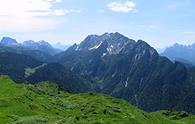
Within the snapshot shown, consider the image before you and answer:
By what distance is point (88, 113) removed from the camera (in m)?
155

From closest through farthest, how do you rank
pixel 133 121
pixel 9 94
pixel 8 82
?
pixel 133 121, pixel 9 94, pixel 8 82

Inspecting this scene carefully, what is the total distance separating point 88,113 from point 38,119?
37318mm

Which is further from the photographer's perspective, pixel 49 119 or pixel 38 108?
pixel 38 108

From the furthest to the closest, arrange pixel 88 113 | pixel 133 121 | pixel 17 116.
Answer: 1. pixel 88 113
2. pixel 133 121
3. pixel 17 116

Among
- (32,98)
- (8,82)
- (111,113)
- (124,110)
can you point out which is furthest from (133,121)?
(8,82)

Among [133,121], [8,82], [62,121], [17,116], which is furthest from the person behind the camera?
[8,82]

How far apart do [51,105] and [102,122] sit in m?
35.9

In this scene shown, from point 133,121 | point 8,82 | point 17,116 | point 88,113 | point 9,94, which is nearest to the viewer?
point 17,116

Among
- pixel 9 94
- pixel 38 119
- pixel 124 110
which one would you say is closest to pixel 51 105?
pixel 9 94

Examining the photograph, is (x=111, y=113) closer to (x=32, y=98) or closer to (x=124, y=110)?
(x=124, y=110)

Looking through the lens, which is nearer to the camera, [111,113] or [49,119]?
[49,119]

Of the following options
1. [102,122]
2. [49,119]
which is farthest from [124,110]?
[49,119]

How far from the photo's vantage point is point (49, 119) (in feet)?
408

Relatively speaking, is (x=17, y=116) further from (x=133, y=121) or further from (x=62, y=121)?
(x=133, y=121)
